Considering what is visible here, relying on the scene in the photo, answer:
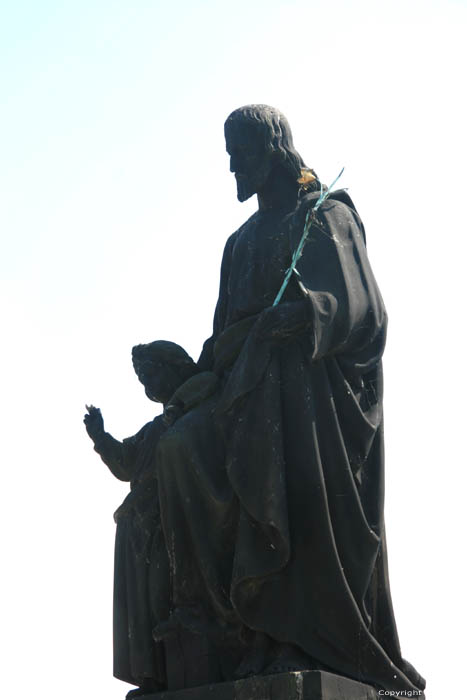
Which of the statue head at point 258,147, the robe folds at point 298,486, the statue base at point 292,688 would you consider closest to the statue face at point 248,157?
the statue head at point 258,147

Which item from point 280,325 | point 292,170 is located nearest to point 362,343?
point 280,325

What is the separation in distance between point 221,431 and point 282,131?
7.47 ft

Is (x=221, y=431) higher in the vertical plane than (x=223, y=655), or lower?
higher

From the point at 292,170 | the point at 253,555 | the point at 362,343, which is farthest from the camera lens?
the point at 292,170

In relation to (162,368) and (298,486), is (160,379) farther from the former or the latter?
(298,486)

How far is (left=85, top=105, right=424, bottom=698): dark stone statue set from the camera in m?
8.63

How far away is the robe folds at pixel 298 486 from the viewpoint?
8633mm

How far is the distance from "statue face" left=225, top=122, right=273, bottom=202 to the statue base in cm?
351

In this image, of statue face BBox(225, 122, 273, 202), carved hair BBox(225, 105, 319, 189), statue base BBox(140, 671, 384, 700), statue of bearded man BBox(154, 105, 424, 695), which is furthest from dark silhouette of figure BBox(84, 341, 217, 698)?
carved hair BBox(225, 105, 319, 189)

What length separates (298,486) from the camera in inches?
347

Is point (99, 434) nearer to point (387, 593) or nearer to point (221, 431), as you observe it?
point (221, 431)

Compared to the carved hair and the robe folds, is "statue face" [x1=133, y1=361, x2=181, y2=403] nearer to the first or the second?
the robe folds

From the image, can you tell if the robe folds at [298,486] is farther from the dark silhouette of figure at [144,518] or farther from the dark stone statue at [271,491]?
the dark silhouette of figure at [144,518]

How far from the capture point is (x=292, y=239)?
9.64 m
